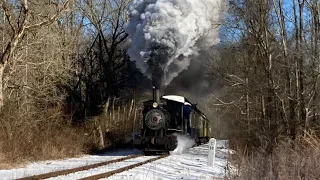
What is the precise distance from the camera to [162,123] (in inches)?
725

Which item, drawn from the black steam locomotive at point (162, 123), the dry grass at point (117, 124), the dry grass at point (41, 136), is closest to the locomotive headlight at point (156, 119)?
the black steam locomotive at point (162, 123)

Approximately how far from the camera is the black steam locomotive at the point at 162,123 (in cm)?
1839

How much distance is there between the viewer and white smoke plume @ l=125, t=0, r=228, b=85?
18.7 meters

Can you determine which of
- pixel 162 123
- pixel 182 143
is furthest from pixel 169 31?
pixel 182 143

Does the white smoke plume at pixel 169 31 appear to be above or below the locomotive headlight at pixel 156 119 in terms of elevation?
above

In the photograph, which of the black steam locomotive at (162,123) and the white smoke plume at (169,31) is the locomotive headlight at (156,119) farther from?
the white smoke plume at (169,31)

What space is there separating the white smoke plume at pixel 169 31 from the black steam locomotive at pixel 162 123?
3.45 ft

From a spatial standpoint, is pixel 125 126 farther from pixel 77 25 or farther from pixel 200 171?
pixel 200 171

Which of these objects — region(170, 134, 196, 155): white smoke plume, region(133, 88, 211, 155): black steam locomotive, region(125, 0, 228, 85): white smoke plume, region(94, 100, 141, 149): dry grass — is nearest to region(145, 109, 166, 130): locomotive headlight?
region(133, 88, 211, 155): black steam locomotive

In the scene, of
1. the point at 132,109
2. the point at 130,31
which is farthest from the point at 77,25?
the point at 130,31

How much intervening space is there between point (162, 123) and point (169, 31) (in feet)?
12.7

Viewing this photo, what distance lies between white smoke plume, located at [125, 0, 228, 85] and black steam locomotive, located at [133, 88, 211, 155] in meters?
1.05

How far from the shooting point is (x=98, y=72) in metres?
31.3

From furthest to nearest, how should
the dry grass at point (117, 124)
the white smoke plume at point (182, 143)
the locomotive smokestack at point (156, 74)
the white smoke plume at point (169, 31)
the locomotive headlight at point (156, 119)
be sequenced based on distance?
the dry grass at point (117, 124), the white smoke plume at point (182, 143), the white smoke plume at point (169, 31), the locomotive smokestack at point (156, 74), the locomotive headlight at point (156, 119)
